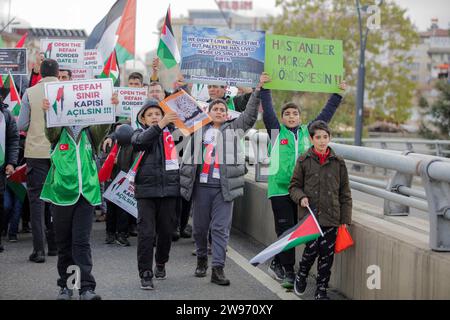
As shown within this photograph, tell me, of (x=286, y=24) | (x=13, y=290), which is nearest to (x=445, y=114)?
(x=286, y=24)

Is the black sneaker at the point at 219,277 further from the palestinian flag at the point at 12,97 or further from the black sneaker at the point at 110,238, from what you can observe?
the palestinian flag at the point at 12,97

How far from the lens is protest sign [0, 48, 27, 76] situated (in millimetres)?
12508

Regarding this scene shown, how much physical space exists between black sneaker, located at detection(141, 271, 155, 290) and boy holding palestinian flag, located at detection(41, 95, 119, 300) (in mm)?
595

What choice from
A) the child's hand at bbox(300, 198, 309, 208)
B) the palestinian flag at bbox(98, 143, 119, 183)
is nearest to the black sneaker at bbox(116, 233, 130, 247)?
the palestinian flag at bbox(98, 143, 119, 183)

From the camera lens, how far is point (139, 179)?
8062mm

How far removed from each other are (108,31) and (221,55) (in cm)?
456

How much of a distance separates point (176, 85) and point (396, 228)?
3.10m

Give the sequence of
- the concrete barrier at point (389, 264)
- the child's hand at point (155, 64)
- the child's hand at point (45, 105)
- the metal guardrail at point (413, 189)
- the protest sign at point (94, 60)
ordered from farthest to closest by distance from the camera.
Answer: the protest sign at point (94, 60) < the child's hand at point (155, 64) < the child's hand at point (45, 105) < the metal guardrail at point (413, 189) < the concrete barrier at point (389, 264)

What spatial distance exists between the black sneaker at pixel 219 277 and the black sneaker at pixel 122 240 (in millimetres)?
2538

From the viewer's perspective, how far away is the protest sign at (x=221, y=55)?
366 inches

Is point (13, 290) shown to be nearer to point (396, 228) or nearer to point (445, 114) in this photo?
point (396, 228)

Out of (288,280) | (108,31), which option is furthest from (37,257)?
(108,31)

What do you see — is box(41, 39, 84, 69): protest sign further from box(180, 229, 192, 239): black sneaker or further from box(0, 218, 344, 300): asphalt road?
box(0, 218, 344, 300): asphalt road

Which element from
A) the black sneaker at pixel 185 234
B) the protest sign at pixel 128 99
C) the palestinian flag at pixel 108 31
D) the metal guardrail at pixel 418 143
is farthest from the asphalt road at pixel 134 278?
the metal guardrail at pixel 418 143
